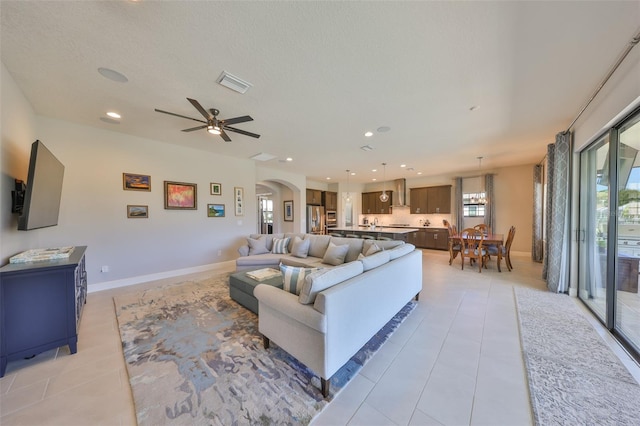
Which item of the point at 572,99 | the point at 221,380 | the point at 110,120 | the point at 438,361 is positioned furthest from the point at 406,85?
the point at 110,120

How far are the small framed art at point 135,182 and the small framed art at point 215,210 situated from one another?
1.26 m

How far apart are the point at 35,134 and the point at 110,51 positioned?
2.66 m

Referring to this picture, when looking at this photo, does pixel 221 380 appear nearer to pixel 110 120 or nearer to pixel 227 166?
pixel 110 120

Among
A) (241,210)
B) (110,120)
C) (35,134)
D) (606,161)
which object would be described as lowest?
(241,210)

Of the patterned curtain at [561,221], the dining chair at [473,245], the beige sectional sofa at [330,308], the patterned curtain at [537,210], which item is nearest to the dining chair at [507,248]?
the dining chair at [473,245]

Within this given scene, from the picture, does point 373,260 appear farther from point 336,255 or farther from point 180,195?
point 180,195

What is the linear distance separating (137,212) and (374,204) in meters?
8.34

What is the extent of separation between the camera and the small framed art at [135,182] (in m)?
4.25

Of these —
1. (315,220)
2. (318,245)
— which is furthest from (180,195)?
(315,220)

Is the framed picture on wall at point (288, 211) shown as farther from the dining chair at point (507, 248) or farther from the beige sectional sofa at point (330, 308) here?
the dining chair at point (507, 248)

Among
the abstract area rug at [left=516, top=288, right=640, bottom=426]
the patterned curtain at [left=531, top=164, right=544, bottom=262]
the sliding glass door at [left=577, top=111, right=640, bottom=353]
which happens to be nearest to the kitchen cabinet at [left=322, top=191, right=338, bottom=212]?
the patterned curtain at [left=531, top=164, right=544, bottom=262]

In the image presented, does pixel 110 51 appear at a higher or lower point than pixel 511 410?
higher

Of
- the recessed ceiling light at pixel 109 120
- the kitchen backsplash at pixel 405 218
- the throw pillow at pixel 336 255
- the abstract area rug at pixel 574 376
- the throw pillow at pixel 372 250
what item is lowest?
the abstract area rug at pixel 574 376

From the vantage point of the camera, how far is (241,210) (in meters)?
6.03
